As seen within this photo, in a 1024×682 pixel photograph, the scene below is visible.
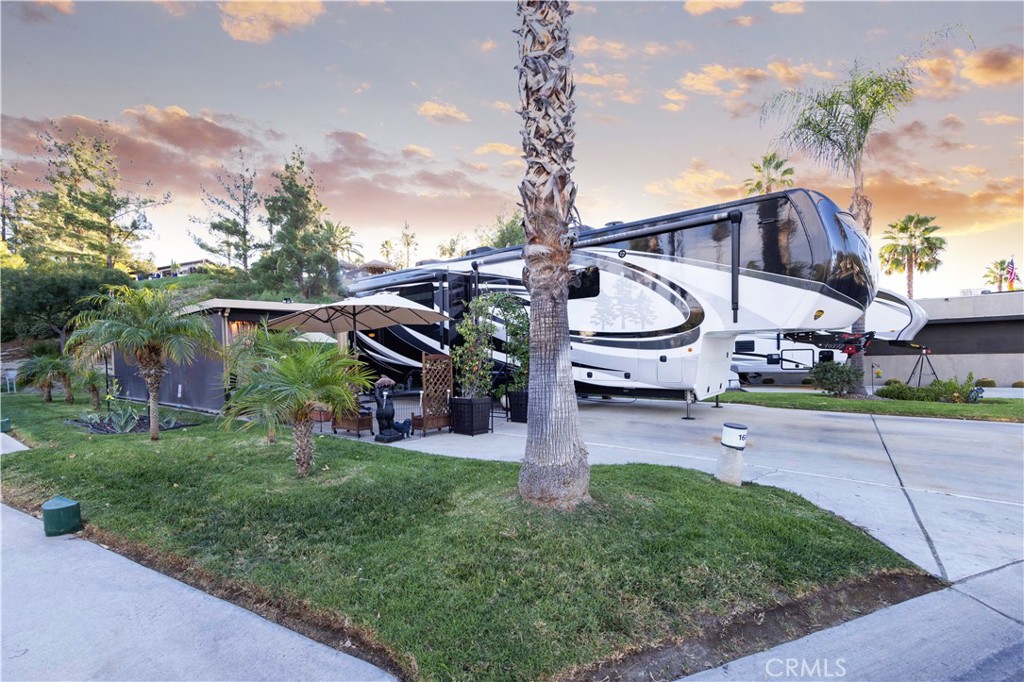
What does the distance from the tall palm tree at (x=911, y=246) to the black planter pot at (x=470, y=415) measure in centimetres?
2841

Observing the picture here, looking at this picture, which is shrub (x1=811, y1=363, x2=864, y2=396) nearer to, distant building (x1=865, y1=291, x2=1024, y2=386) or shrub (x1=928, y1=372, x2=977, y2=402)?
shrub (x1=928, y1=372, x2=977, y2=402)

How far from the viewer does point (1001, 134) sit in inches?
459

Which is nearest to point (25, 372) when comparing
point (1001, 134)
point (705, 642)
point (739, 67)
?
point (705, 642)

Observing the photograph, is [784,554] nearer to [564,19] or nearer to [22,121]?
[564,19]

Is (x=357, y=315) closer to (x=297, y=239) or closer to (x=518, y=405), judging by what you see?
(x=518, y=405)

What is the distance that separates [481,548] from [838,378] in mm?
14097

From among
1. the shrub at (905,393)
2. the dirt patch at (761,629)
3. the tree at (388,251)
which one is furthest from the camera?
the tree at (388,251)

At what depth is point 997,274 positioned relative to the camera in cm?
3522

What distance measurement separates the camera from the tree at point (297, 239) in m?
27.9

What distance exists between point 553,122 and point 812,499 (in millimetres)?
4818

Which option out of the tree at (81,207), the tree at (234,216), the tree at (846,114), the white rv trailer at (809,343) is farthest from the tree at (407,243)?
the tree at (846,114)

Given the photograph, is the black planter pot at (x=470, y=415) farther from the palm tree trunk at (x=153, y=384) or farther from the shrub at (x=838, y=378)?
the shrub at (x=838, y=378)

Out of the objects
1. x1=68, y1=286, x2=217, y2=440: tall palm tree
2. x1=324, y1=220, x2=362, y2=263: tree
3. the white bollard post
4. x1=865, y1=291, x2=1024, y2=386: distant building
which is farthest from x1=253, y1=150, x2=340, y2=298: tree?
x1=865, y1=291, x2=1024, y2=386: distant building

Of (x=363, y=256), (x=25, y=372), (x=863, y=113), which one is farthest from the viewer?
(x=363, y=256)
